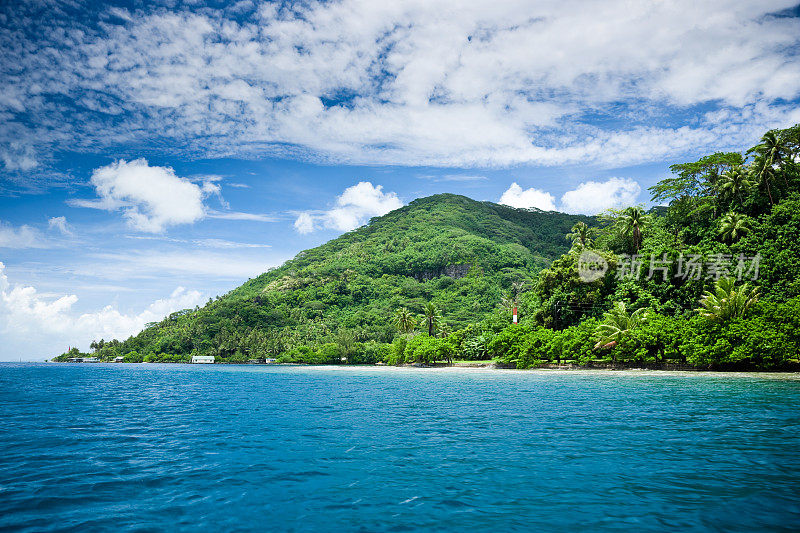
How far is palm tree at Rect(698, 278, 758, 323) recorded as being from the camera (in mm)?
51000

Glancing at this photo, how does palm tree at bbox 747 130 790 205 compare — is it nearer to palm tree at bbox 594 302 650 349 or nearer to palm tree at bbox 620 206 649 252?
palm tree at bbox 620 206 649 252

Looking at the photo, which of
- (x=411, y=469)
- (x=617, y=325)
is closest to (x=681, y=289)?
(x=617, y=325)

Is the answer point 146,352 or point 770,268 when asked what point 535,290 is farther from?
point 146,352

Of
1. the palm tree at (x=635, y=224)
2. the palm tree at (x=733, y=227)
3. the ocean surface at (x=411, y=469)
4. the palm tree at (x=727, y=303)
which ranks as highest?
the palm tree at (x=635, y=224)

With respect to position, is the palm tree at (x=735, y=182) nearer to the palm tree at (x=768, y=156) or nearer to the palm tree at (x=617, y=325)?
the palm tree at (x=768, y=156)

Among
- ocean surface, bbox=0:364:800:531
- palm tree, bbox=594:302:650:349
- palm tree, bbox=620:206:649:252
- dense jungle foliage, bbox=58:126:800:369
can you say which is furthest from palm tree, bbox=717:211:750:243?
ocean surface, bbox=0:364:800:531

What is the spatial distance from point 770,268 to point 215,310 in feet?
594

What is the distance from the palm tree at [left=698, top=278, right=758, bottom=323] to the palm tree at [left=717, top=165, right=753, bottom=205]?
2080 cm

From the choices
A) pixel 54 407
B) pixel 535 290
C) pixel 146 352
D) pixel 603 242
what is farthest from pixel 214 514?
pixel 146 352

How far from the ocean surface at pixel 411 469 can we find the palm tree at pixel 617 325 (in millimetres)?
Result: 35633

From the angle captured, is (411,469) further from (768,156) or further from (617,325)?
(768,156)

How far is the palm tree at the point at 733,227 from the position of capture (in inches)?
2474

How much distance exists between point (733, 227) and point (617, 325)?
2119cm

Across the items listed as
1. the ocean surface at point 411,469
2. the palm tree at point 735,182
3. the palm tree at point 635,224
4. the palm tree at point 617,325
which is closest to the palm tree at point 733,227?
the palm tree at point 735,182
